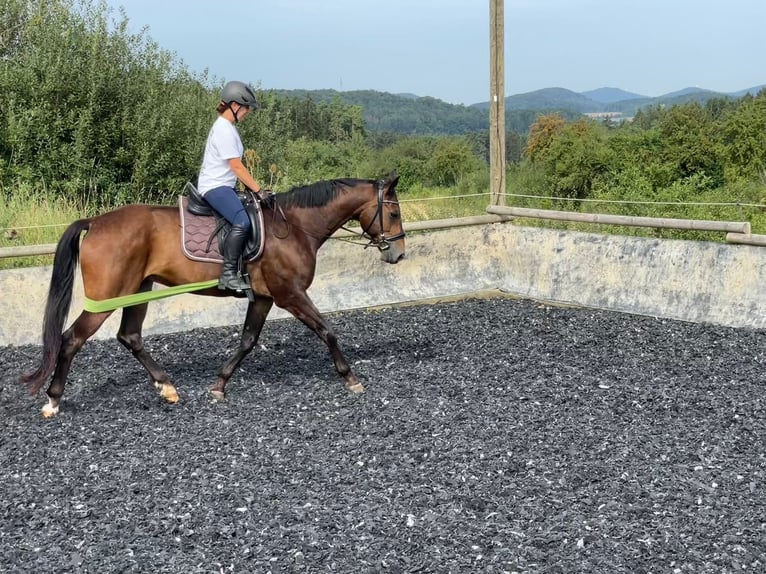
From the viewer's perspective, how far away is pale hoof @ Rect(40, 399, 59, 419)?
612 cm

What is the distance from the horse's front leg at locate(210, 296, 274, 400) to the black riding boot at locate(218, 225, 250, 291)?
300 millimetres

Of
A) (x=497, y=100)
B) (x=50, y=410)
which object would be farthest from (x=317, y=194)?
(x=497, y=100)

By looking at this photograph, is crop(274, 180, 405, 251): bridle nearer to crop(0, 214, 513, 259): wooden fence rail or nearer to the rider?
the rider

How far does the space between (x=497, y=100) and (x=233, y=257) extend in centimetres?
531

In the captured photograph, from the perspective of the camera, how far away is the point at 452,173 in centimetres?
3431

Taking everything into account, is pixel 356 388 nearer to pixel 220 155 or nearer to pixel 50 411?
pixel 220 155

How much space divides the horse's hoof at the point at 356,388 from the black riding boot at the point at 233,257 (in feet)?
4.18

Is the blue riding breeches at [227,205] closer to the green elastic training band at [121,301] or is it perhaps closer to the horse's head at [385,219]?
the green elastic training band at [121,301]

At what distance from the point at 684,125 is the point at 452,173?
32.9ft

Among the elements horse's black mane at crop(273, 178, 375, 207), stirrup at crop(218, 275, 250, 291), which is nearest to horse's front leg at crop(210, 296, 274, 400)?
stirrup at crop(218, 275, 250, 291)

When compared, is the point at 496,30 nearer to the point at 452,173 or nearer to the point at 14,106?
the point at 14,106

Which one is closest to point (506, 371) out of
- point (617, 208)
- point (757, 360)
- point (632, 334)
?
point (632, 334)

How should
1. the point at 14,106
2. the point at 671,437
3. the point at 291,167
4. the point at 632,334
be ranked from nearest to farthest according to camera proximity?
1. the point at 671,437
2. the point at 632,334
3. the point at 14,106
4. the point at 291,167

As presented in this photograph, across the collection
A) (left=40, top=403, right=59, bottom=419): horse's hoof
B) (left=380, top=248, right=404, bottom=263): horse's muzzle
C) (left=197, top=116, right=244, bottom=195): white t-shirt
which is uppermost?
(left=197, top=116, right=244, bottom=195): white t-shirt
